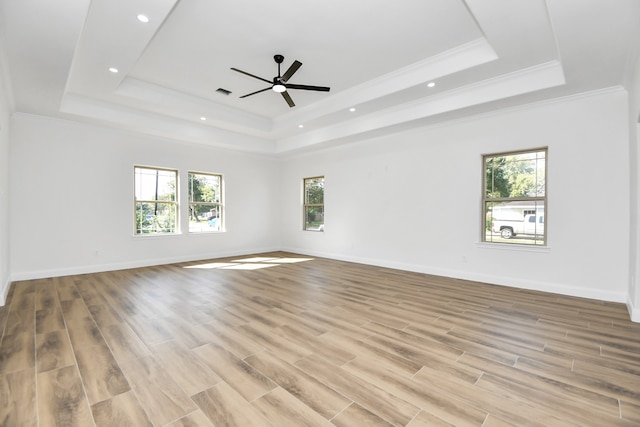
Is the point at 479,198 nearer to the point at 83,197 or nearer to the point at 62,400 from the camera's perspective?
the point at 62,400

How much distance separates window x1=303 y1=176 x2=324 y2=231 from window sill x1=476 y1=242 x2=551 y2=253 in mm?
3811

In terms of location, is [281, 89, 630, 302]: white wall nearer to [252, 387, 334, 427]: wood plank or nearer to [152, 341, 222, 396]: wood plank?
[252, 387, 334, 427]: wood plank

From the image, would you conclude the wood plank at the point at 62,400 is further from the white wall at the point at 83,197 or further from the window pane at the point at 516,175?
the window pane at the point at 516,175

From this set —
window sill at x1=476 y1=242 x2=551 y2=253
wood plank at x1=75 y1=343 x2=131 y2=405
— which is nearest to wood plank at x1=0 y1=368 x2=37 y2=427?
wood plank at x1=75 y1=343 x2=131 y2=405

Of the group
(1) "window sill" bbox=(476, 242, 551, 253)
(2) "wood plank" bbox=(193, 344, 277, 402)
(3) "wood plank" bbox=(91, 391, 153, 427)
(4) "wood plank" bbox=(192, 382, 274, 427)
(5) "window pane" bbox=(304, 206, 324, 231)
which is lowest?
(2) "wood plank" bbox=(193, 344, 277, 402)

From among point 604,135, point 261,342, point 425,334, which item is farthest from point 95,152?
point 604,135

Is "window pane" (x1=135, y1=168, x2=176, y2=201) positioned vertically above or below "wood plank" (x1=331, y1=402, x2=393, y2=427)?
above

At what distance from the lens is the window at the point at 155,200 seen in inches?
246

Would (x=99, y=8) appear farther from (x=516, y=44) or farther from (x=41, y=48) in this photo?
(x=516, y=44)

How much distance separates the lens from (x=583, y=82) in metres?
3.74

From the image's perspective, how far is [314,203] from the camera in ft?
26.1

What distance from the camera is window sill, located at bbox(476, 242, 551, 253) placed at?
4378 millimetres

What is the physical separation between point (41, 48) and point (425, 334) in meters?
4.69

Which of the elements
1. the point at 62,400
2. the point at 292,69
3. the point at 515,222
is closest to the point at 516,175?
the point at 515,222
